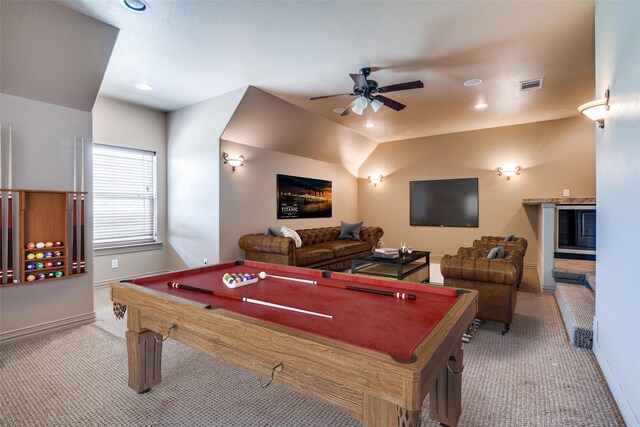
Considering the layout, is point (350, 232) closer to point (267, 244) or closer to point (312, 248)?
point (312, 248)

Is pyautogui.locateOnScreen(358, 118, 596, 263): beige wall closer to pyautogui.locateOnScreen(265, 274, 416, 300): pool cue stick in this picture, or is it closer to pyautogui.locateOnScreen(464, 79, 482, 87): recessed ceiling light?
pyautogui.locateOnScreen(464, 79, 482, 87): recessed ceiling light

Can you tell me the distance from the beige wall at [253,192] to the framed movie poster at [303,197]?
4.5 inches

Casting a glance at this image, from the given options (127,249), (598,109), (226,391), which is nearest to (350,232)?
(127,249)

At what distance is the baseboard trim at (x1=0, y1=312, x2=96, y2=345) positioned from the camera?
281cm

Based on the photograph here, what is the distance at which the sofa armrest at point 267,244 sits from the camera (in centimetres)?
459

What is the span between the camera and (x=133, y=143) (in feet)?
16.7

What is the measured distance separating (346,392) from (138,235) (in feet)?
17.0

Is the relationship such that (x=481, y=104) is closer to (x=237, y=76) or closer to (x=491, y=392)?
(x=237, y=76)

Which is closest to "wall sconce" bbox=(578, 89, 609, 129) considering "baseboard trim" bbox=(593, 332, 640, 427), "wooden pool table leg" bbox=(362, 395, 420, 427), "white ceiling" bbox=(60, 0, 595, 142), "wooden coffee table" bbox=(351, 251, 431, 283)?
"white ceiling" bbox=(60, 0, 595, 142)

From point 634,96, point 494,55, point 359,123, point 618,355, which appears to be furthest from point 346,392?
point 359,123

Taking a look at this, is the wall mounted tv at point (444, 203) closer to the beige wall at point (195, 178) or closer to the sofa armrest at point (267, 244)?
the sofa armrest at point (267, 244)

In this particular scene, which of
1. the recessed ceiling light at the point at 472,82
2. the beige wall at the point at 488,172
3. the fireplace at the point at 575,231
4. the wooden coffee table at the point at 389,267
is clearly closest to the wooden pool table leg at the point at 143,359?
the wooden coffee table at the point at 389,267

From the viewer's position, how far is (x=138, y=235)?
525 cm

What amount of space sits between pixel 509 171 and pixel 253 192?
515cm
